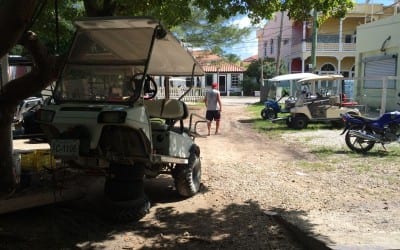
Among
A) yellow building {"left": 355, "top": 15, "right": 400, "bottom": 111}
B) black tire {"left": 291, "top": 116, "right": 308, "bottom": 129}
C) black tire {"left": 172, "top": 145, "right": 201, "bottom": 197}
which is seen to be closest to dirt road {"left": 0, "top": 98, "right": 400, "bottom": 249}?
black tire {"left": 172, "top": 145, "right": 201, "bottom": 197}

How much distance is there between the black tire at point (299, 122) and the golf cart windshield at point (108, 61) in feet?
37.2

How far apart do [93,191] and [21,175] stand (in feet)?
4.41

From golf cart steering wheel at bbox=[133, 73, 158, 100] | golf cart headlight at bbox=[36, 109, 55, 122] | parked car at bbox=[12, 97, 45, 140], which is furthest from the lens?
parked car at bbox=[12, 97, 45, 140]

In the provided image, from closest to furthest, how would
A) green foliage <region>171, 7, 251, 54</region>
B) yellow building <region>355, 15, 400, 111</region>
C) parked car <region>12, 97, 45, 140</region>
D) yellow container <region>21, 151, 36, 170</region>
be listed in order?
yellow container <region>21, 151, 36, 170</region>
parked car <region>12, 97, 45, 140</region>
yellow building <region>355, 15, 400, 111</region>
green foliage <region>171, 7, 251, 54</region>

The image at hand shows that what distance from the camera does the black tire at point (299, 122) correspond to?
1791 cm

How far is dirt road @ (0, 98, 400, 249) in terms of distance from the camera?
19.4 feet

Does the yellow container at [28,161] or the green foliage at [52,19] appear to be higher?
the green foliage at [52,19]

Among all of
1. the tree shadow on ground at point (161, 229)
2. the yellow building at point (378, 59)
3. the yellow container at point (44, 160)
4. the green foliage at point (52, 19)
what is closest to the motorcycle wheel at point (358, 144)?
the tree shadow on ground at point (161, 229)

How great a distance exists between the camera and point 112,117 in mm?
5820

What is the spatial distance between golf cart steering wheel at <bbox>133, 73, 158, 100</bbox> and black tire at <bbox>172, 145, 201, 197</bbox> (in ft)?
3.71

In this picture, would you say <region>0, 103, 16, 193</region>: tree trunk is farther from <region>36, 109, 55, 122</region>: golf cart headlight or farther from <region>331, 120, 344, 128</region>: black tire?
<region>331, 120, 344, 128</region>: black tire

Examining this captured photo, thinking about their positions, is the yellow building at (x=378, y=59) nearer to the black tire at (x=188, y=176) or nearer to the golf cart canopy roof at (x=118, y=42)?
the black tire at (x=188, y=176)

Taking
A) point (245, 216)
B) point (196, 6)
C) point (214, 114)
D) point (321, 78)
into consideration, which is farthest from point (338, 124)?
point (245, 216)

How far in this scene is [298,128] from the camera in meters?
17.9
